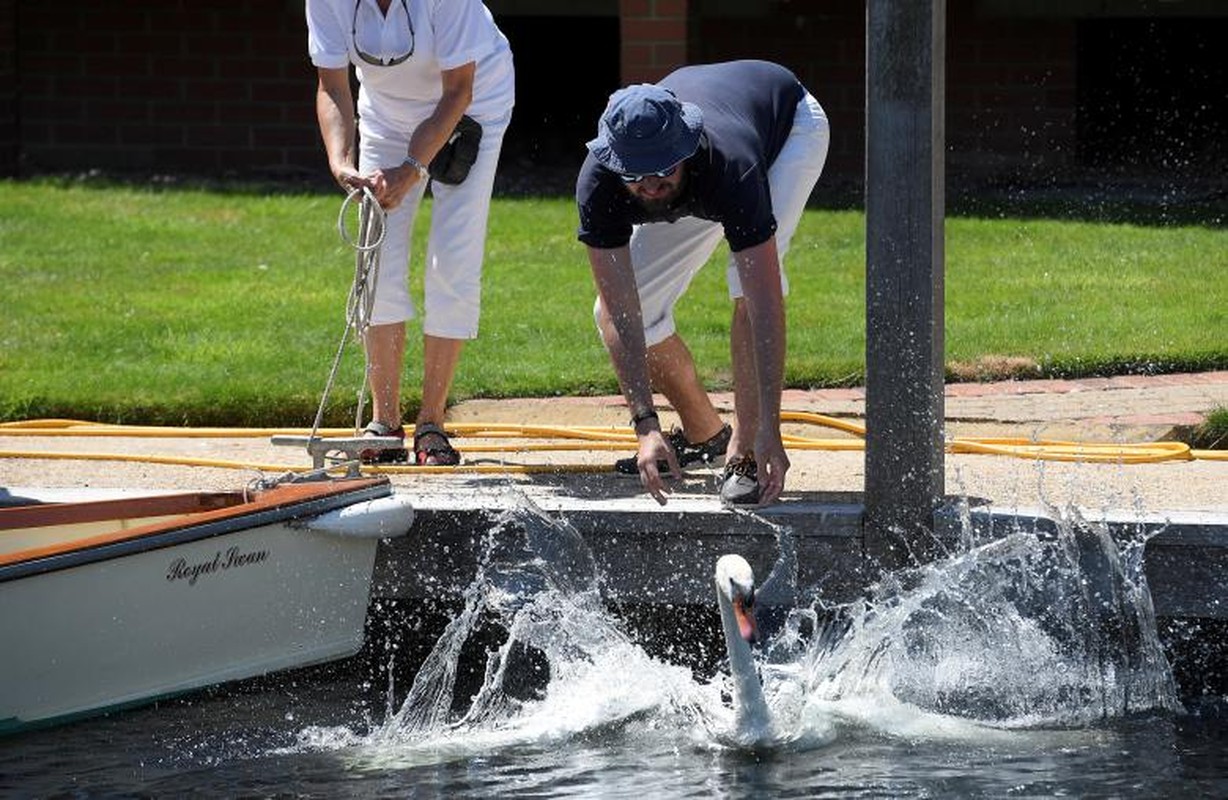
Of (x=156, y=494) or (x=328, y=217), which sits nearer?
(x=156, y=494)

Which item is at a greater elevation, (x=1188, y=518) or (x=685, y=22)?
(x=685, y=22)

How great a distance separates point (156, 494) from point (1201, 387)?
4.06 meters

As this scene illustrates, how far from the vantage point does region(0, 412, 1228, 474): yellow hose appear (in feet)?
23.4

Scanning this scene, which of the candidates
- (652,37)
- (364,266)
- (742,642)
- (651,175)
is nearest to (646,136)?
(651,175)

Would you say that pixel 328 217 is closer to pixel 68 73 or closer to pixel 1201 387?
pixel 68 73

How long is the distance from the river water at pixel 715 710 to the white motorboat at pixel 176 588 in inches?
5.3

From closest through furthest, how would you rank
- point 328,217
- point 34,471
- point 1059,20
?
point 34,471 < point 328,217 < point 1059,20

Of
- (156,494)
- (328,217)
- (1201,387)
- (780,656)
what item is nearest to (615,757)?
(780,656)

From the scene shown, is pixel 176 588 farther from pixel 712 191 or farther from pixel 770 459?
pixel 712 191

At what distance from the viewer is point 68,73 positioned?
14.9 m

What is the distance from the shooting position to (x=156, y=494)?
6473 mm

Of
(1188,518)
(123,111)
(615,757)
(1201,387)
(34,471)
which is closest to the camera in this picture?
(615,757)

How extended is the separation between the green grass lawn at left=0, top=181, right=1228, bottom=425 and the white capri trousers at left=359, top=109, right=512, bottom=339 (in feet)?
3.11

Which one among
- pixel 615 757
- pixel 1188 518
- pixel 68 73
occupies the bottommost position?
pixel 615 757
